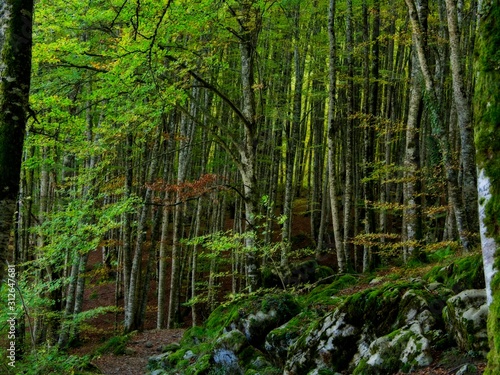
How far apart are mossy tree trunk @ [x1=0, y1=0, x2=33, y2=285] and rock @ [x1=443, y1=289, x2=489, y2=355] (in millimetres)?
4323

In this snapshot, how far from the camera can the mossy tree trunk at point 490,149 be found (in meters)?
2.45

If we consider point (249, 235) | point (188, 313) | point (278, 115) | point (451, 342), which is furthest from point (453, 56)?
point (188, 313)

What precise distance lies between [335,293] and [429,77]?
5.01 m

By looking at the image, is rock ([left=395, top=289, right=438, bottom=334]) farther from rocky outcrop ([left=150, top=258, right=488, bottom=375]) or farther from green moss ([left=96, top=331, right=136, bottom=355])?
green moss ([left=96, top=331, right=136, bottom=355])

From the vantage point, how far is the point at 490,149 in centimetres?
258

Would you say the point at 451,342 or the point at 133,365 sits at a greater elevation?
the point at 451,342

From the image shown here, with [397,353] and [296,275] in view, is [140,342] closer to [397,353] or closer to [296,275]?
[296,275]

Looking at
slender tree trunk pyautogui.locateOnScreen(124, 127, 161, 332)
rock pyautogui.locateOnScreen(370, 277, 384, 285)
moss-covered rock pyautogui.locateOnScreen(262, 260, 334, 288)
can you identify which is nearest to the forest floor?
rock pyautogui.locateOnScreen(370, 277, 384, 285)

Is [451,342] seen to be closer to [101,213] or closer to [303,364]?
[303,364]

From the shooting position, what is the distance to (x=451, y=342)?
4.55 meters

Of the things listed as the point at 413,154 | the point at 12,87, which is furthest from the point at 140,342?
the point at 12,87

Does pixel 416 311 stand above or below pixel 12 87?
below

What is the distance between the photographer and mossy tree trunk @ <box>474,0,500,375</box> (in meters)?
2.45

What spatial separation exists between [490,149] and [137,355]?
10.8 meters
